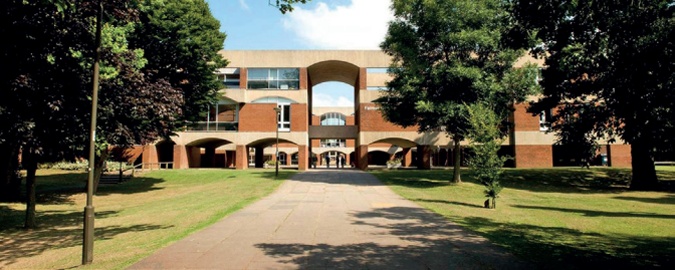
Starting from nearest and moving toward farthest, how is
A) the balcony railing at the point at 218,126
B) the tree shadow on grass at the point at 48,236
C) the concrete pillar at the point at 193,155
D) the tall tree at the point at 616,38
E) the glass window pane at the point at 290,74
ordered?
the tall tree at the point at 616,38 → the tree shadow on grass at the point at 48,236 → the balcony railing at the point at 218,126 → the glass window pane at the point at 290,74 → the concrete pillar at the point at 193,155

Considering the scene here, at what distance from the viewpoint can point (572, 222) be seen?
11.2m

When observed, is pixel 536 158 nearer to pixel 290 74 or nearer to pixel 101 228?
pixel 290 74

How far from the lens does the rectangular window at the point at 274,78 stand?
126 ft

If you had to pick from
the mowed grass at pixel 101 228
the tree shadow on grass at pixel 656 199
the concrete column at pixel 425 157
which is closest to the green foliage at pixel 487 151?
the mowed grass at pixel 101 228

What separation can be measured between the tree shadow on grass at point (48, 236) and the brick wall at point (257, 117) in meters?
24.3

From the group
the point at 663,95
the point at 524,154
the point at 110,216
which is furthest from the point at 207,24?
the point at 524,154

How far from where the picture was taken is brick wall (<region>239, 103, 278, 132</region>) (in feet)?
122

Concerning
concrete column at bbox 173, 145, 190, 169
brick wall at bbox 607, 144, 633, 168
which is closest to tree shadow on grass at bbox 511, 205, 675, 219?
brick wall at bbox 607, 144, 633, 168

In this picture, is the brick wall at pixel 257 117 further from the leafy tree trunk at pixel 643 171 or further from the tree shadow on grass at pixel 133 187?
the leafy tree trunk at pixel 643 171

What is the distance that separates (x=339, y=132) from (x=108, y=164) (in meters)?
22.4

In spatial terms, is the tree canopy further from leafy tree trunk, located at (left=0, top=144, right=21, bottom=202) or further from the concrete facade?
the concrete facade

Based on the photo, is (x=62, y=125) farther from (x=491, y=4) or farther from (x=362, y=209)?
(x=491, y=4)

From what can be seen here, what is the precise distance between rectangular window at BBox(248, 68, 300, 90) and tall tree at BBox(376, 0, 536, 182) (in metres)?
17.4

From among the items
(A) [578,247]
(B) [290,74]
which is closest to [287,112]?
(B) [290,74]
